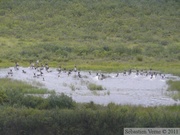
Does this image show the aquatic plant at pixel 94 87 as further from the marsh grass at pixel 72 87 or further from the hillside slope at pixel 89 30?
the hillside slope at pixel 89 30

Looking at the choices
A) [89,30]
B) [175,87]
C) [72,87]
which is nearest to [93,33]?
[89,30]

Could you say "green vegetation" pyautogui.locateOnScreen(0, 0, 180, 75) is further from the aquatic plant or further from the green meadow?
the aquatic plant

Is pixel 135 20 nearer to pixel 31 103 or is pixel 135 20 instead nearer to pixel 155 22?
pixel 155 22

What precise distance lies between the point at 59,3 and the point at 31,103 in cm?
7071

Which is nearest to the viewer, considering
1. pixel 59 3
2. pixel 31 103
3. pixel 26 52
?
pixel 31 103

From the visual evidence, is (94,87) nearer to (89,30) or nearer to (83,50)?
(83,50)

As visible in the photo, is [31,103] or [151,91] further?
[151,91]

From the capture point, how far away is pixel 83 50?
212ft

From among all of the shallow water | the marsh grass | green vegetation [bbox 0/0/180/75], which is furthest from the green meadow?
the shallow water

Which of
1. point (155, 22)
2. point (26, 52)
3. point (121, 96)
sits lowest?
point (121, 96)

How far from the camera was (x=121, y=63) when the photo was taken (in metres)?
57.2

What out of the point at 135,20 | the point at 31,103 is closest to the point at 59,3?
the point at 135,20

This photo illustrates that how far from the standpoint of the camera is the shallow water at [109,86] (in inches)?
1326

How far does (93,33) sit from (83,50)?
51.6ft
